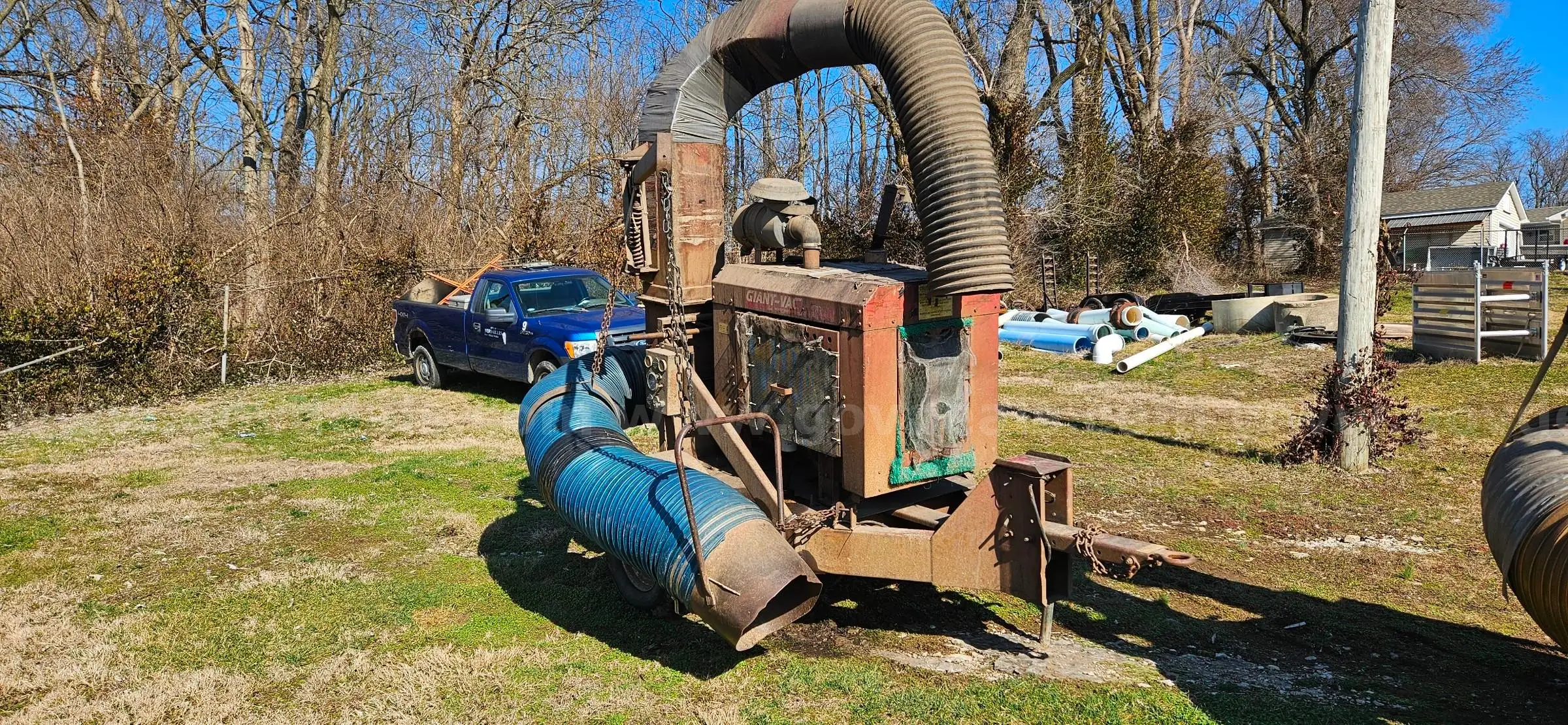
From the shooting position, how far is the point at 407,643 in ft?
17.3

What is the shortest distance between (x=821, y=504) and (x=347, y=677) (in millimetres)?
2500

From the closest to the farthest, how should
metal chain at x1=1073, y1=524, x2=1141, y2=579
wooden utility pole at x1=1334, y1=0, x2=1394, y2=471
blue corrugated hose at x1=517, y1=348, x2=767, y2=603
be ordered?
metal chain at x1=1073, y1=524, x2=1141, y2=579
blue corrugated hose at x1=517, y1=348, x2=767, y2=603
wooden utility pole at x1=1334, y1=0, x2=1394, y2=471

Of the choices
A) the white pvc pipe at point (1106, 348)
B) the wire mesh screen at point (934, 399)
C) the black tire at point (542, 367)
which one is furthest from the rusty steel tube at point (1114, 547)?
the white pvc pipe at point (1106, 348)

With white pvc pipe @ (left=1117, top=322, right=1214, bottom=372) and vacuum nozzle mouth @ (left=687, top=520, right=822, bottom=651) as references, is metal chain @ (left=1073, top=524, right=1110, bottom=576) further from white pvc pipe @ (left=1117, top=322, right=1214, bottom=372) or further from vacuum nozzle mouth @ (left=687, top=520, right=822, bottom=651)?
white pvc pipe @ (left=1117, top=322, right=1214, bottom=372)

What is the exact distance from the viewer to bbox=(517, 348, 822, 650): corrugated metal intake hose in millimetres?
4477

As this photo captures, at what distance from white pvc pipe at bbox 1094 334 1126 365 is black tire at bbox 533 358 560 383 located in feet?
27.0

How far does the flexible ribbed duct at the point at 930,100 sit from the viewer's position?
14.8ft

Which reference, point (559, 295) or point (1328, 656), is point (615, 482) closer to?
point (1328, 656)

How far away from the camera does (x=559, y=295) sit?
13.1 metres

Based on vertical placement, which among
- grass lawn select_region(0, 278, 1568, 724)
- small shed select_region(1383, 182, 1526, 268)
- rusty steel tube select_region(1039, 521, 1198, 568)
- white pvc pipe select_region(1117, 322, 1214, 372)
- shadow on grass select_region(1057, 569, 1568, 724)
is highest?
small shed select_region(1383, 182, 1526, 268)

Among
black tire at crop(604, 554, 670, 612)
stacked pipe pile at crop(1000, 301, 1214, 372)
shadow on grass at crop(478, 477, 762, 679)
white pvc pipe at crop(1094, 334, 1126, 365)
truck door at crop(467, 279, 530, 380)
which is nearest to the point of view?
shadow on grass at crop(478, 477, 762, 679)

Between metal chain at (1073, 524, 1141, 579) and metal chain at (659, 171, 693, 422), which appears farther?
metal chain at (659, 171, 693, 422)

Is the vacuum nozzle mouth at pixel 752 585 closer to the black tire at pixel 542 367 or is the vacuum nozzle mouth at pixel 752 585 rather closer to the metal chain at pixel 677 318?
the metal chain at pixel 677 318

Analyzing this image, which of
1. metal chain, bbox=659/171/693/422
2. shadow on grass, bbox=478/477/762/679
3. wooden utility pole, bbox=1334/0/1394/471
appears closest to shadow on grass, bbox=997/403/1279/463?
wooden utility pole, bbox=1334/0/1394/471
